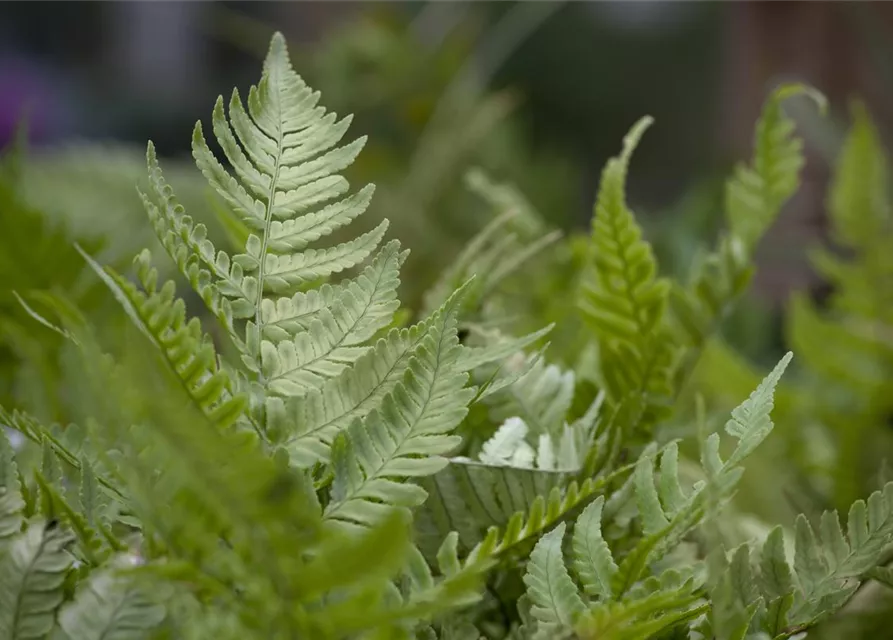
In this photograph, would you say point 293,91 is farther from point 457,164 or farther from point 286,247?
point 457,164

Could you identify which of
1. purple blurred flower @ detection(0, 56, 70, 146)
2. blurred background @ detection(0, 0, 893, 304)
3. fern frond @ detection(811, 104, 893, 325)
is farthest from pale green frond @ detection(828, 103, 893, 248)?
purple blurred flower @ detection(0, 56, 70, 146)

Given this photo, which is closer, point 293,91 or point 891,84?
point 293,91

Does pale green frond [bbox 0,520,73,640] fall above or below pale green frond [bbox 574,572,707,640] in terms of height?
above

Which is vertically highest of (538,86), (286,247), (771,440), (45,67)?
(45,67)

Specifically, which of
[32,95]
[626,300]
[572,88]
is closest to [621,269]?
[626,300]

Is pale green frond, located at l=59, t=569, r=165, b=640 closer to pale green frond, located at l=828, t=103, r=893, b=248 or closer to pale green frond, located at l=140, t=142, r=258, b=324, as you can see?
pale green frond, located at l=140, t=142, r=258, b=324

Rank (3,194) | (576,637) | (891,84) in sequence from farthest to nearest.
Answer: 1. (891,84)
2. (3,194)
3. (576,637)

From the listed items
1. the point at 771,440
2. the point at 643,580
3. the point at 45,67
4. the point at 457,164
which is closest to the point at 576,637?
the point at 643,580

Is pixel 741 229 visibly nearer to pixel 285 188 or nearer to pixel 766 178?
pixel 766 178
